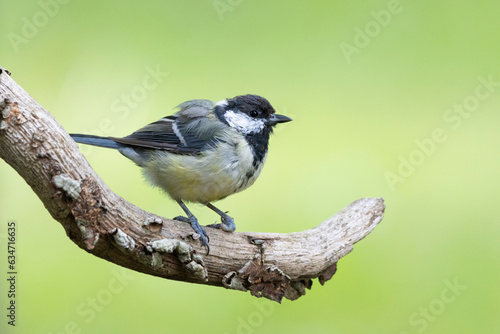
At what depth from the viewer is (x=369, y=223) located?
2.40 meters

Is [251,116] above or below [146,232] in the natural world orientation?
above

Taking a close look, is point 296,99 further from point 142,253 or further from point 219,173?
point 142,253

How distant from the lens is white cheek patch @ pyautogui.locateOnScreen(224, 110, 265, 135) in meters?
2.43

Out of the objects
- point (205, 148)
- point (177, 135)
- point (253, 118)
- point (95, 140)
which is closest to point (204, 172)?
point (205, 148)

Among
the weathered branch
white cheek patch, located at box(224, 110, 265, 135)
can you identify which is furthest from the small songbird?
the weathered branch

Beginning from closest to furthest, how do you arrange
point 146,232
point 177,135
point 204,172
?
point 146,232, point 204,172, point 177,135

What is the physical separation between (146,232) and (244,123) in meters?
0.77

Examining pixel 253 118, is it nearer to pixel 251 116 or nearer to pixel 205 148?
pixel 251 116

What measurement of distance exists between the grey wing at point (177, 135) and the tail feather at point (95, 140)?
0.03m

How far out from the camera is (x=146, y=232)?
192 centimetres

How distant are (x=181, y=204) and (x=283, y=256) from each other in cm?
53

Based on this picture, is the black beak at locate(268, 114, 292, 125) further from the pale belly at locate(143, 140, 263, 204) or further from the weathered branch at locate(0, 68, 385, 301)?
the weathered branch at locate(0, 68, 385, 301)

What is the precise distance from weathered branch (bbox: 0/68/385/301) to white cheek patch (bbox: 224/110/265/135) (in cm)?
50

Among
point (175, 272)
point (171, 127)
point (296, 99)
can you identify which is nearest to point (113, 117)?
point (171, 127)
